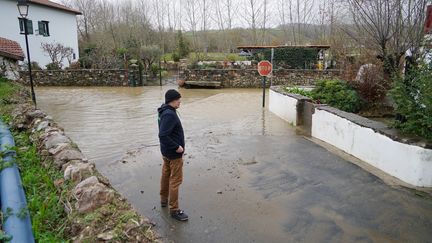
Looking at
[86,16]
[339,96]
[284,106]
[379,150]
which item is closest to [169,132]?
[379,150]

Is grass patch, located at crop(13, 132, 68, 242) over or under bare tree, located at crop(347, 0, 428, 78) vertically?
under

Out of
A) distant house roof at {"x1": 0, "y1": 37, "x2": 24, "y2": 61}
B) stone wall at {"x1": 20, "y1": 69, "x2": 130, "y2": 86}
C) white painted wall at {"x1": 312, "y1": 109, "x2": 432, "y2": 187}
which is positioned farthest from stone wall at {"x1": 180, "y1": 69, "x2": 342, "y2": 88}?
white painted wall at {"x1": 312, "y1": 109, "x2": 432, "y2": 187}

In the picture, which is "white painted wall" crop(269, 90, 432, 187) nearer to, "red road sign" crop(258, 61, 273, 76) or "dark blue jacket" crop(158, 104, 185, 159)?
"dark blue jacket" crop(158, 104, 185, 159)

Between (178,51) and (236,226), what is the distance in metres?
29.2

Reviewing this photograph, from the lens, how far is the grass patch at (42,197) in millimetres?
2782

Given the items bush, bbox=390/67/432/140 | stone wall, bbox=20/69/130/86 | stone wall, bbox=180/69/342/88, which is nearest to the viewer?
bush, bbox=390/67/432/140

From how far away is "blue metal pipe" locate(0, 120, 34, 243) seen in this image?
8.21 ft

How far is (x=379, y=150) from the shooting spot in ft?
18.4

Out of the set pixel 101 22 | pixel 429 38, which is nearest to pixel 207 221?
pixel 429 38

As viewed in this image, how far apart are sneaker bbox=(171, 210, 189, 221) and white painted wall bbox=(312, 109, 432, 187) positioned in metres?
3.28

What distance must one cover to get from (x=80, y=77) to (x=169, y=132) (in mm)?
20317

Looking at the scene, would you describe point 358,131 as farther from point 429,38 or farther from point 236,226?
point 236,226

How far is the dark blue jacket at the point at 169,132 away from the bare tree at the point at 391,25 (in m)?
4.43

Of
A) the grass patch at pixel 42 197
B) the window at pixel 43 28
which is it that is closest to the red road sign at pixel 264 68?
the grass patch at pixel 42 197
